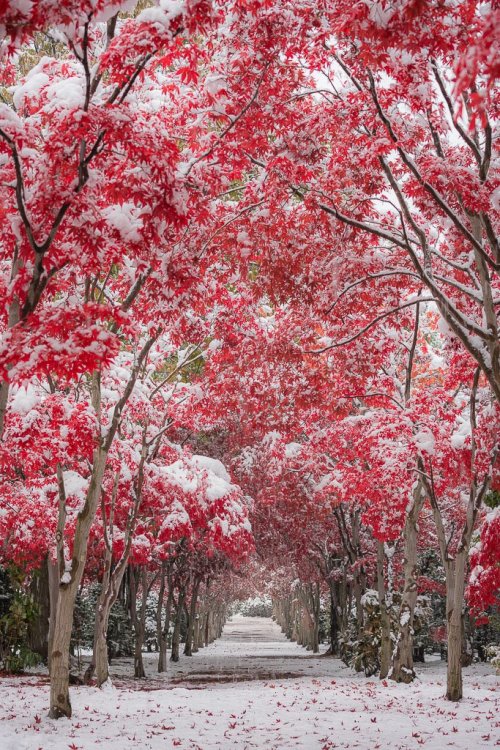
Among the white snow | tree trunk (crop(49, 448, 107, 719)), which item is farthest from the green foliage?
the white snow

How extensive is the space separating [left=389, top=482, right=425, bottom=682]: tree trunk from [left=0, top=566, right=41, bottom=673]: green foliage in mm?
10260

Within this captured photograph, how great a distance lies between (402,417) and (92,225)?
8147 mm

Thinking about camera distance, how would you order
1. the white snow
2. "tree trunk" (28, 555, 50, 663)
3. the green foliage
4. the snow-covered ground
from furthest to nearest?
"tree trunk" (28, 555, 50, 663) < the green foliage < the white snow < the snow-covered ground

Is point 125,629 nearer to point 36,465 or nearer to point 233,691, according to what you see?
point 233,691

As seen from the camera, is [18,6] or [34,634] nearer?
[18,6]

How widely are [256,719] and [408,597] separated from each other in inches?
229

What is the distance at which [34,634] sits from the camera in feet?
66.9

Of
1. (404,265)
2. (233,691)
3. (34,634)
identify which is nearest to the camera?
(404,265)

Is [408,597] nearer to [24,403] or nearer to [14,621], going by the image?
[24,403]

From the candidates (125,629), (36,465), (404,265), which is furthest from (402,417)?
(125,629)

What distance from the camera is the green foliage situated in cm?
1772

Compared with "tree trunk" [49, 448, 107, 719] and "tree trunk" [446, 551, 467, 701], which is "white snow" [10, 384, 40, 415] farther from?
"tree trunk" [446, 551, 467, 701]

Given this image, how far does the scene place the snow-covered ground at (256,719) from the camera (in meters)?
8.16

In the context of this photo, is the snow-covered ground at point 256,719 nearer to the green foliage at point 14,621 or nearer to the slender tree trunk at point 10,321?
the green foliage at point 14,621
